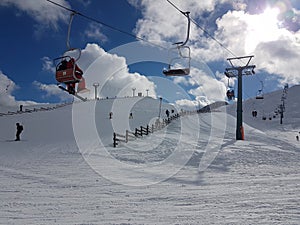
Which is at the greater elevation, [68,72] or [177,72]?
[177,72]

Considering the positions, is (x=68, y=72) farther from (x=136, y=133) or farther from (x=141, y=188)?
(x=136, y=133)

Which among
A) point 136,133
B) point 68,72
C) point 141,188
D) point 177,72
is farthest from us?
point 136,133

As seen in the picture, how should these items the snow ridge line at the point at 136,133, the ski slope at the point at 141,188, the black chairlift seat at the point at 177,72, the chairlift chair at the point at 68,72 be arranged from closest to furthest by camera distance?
the ski slope at the point at 141,188, the chairlift chair at the point at 68,72, the black chairlift seat at the point at 177,72, the snow ridge line at the point at 136,133

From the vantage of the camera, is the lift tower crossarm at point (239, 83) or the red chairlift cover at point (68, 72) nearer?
the red chairlift cover at point (68, 72)

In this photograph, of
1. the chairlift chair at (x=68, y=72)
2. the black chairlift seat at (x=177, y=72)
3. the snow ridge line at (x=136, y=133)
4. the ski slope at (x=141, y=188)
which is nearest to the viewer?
the ski slope at (x=141, y=188)

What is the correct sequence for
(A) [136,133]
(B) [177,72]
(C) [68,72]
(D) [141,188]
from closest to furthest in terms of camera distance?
(D) [141,188]
(C) [68,72]
(B) [177,72]
(A) [136,133]

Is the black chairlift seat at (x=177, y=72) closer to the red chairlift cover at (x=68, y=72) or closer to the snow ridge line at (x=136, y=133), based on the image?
the red chairlift cover at (x=68, y=72)

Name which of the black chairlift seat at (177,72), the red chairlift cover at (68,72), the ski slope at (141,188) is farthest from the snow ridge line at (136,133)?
the red chairlift cover at (68,72)

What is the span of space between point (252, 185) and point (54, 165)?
841cm

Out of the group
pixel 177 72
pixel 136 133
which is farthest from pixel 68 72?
pixel 136 133

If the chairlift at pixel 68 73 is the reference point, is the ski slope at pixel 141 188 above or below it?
below

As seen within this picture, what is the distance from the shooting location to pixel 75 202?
253 inches

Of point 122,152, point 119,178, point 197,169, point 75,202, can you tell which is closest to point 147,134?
point 122,152

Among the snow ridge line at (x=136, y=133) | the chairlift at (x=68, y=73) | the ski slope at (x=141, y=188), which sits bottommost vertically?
the ski slope at (x=141, y=188)
